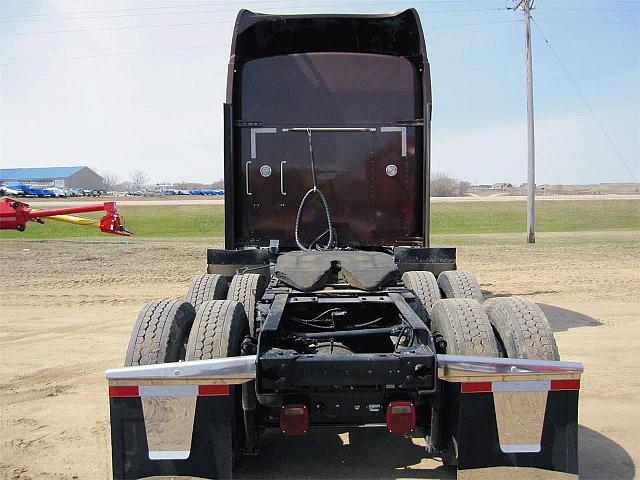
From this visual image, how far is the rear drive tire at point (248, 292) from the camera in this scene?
17.8 feet

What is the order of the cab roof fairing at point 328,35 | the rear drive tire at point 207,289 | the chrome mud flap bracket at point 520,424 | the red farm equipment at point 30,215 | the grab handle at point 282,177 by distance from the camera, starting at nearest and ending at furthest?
the chrome mud flap bracket at point 520,424
the rear drive tire at point 207,289
the cab roof fairing at point 328,35
the grab handle at point 282,177
the red farm equipment at point 30,215

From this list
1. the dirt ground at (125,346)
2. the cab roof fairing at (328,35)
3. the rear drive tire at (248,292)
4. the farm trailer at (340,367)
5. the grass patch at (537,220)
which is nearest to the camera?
the farm trailer at (340,367)

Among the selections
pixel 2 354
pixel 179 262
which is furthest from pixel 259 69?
pixel 179 262

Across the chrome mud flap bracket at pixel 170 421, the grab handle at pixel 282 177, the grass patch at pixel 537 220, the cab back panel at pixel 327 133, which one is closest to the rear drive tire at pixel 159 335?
the chrome mud flap bracket at pixel 170 421

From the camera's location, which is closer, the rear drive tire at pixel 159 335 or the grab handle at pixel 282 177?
the rear drive tire at pixel 159 335

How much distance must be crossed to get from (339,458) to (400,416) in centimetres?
111

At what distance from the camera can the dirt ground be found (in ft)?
14.1

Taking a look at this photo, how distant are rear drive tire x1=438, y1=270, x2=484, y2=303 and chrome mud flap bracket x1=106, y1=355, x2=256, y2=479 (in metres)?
2.80

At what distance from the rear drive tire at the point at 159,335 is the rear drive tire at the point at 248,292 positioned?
1284 millimetres

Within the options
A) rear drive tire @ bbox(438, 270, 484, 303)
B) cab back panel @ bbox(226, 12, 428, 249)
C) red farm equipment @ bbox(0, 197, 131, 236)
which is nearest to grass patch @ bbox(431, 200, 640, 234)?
red farm equipment @ bbox(0, 197, 131, 236)

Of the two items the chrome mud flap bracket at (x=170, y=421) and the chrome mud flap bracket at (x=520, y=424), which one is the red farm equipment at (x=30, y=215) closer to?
the chrome mud flap bracket at (x=170, y=421)

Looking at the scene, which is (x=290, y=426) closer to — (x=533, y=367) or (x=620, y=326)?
(x=533, y=367)

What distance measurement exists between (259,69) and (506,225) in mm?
29137

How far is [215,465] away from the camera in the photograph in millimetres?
3588
